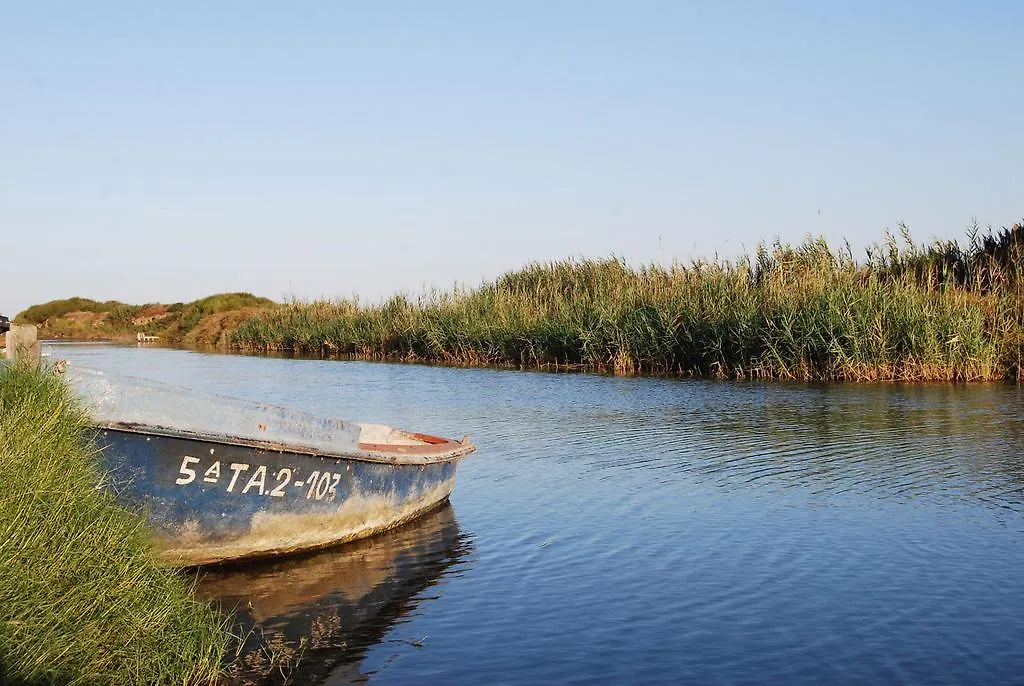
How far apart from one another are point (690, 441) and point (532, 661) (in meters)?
9.51

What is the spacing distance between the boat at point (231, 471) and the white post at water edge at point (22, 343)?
0.26m

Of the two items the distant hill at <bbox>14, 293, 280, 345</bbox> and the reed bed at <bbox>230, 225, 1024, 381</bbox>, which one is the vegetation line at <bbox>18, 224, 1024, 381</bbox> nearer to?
the reed bed at <bbox>230, 225, 1024, 381</bbox>

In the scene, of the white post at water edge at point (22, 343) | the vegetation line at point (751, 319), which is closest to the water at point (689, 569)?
the white post at water edge at point (22, 343)

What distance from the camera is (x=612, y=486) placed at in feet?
39.9

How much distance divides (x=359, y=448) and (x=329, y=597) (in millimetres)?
1937

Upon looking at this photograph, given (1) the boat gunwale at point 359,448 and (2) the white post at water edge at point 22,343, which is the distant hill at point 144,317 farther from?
(2) the white post at water edge at point 22,343

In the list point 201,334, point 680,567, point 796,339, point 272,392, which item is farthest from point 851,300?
point 201,334

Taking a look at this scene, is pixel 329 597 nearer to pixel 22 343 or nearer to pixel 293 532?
pixel 293 532

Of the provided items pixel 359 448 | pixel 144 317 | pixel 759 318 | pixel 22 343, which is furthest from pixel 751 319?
pixel 144 317

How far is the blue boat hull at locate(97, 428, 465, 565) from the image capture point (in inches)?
304

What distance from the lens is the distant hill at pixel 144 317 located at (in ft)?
207

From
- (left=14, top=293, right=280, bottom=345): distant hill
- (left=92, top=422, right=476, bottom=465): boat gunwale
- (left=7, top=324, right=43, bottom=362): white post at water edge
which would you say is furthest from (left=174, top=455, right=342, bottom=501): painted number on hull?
(left=14, top=293, right=280, bottom=345): distant hill

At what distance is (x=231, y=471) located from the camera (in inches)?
322

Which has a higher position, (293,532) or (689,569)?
(293,532)
